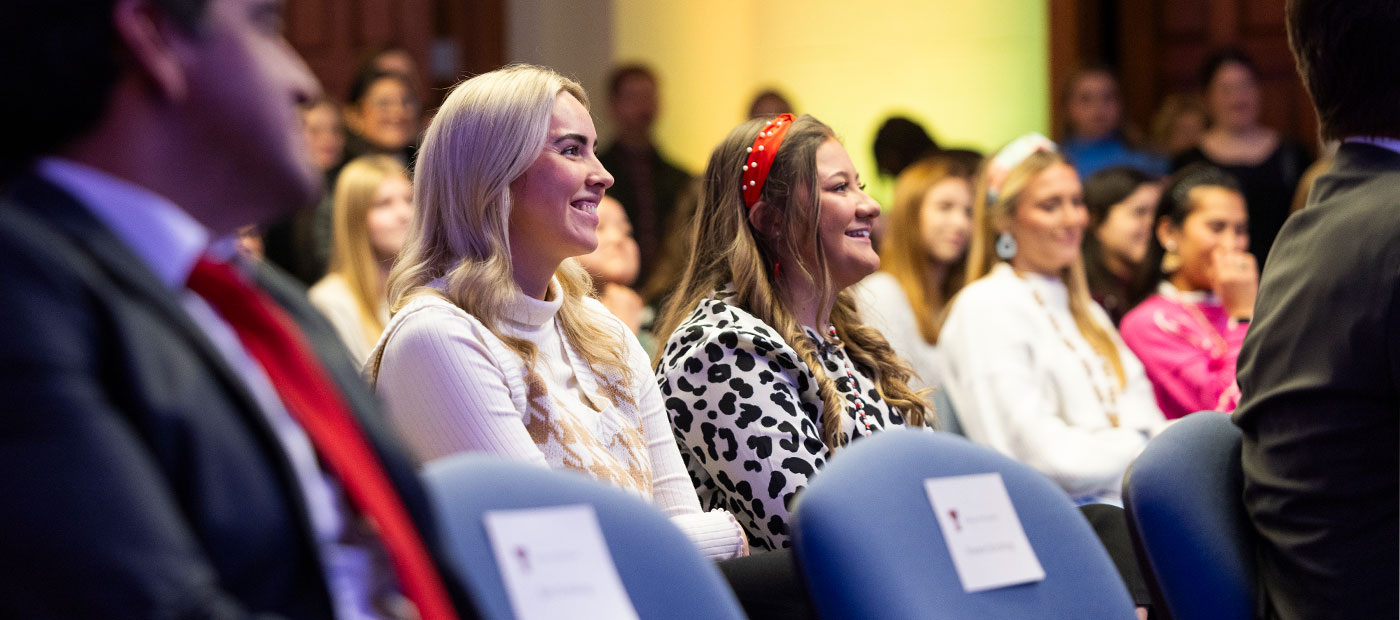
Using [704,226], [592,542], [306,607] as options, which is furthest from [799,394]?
[306,607]

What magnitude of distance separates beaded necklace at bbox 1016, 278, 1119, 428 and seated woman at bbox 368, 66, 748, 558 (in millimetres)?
1448

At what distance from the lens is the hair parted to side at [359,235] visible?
13.4 feet

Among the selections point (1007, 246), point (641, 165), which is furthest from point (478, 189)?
point (641, 165)

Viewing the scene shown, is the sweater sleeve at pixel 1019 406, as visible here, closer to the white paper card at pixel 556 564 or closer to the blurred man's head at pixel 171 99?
the white paper card at pixel 556 564

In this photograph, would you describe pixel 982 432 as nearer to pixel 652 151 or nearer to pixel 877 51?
pixel 652 151

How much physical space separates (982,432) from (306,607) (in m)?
2.54

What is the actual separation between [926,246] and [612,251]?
3.14ft

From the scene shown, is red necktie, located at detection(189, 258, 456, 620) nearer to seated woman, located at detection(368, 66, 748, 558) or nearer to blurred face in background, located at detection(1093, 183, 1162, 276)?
seated woman, located at detection(368, 66, 748, 558)

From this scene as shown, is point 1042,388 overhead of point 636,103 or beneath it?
beneath

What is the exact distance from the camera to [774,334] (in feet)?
8.09

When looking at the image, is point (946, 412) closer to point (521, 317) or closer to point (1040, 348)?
point (1040, 348)

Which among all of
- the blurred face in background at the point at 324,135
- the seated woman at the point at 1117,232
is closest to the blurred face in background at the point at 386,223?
the blurred face in background at the point at 324,135

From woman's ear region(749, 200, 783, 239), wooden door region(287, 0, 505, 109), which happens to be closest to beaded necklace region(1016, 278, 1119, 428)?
woman's ear region(749, 200, 783, 239)

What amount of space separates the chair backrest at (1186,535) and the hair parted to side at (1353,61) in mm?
497
